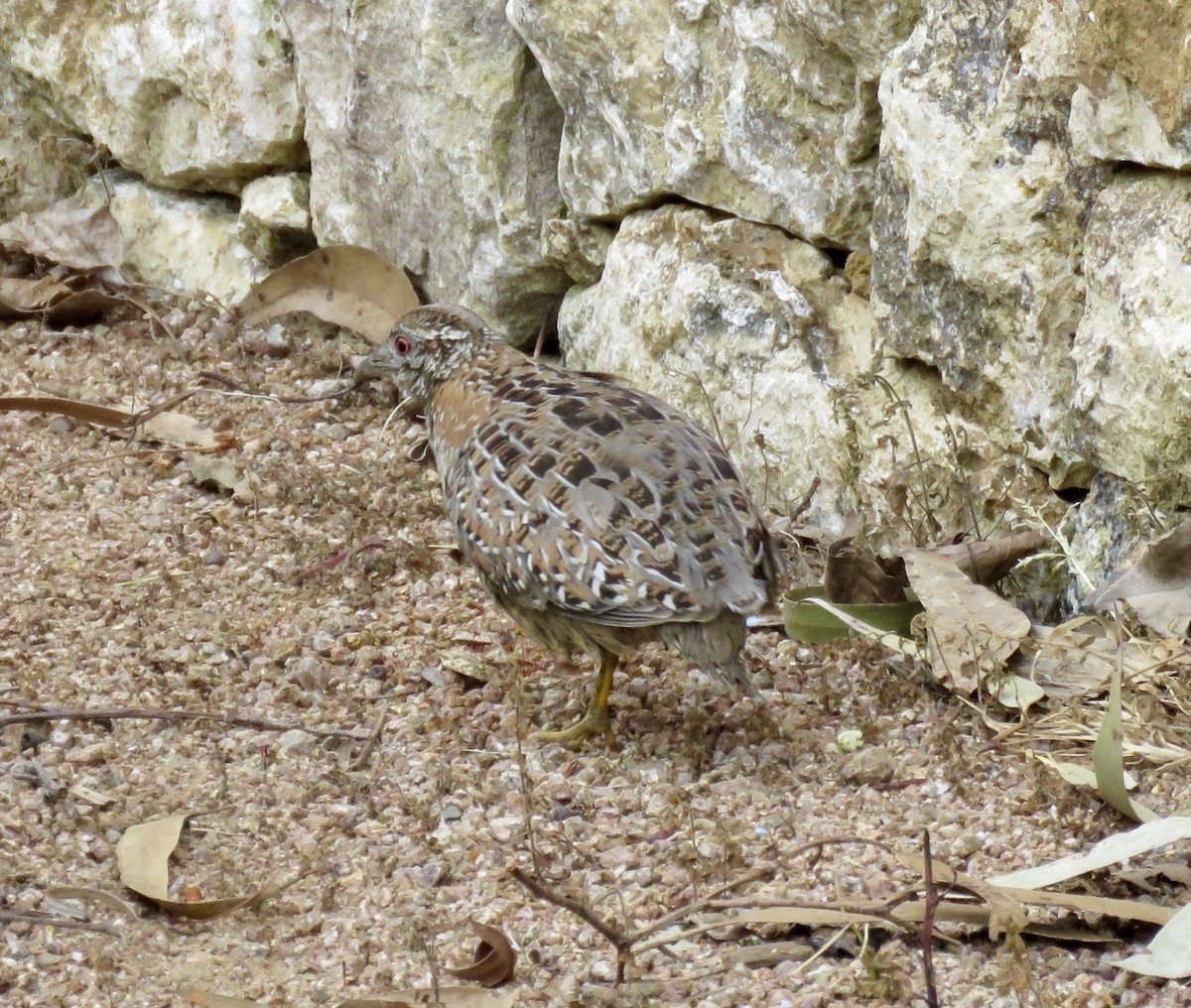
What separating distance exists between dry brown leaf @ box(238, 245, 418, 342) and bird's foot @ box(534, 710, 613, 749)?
2.55m

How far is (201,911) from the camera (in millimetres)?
3898

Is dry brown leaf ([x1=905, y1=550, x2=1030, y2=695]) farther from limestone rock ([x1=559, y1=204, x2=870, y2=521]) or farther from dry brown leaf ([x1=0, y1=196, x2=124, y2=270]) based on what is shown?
dry brown leaf ([x1=0, y1=196, x2=124, y2=270])

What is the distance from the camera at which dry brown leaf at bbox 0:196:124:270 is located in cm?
781

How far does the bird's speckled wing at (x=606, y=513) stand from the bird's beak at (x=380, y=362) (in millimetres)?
831

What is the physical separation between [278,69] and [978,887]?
16.8 feet

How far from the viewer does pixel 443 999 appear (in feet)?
11.4

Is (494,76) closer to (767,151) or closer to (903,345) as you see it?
(767,151)

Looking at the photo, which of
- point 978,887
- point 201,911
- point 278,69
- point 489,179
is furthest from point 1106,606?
point 278,69

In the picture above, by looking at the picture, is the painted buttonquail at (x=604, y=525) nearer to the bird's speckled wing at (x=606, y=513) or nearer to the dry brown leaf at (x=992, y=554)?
the bird's speckled wing at (x=606, y=513)

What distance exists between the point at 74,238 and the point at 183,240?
1.65 feet

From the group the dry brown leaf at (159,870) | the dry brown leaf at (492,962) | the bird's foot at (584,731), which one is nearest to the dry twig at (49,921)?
the dry brown leaf at (159,870)

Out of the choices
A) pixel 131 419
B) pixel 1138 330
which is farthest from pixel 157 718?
pixel 1138 330

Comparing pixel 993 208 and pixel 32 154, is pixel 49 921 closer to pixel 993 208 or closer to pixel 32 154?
pixel 993 208

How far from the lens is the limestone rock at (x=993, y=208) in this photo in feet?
15.3
